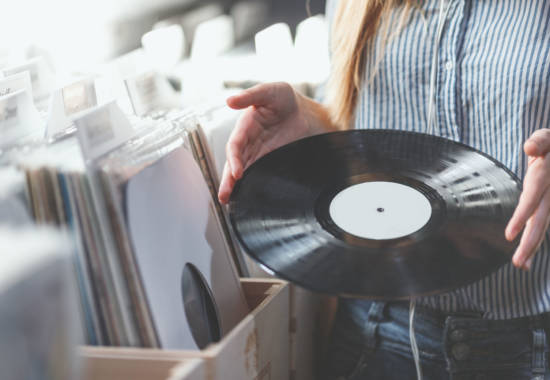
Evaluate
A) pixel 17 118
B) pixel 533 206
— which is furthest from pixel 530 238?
pixel 17 118

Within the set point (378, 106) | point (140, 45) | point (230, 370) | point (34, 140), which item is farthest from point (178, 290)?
point (140, 45)

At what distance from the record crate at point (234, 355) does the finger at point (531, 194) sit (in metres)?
0.31

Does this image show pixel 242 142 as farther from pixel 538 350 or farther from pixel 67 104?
pixel 538 350

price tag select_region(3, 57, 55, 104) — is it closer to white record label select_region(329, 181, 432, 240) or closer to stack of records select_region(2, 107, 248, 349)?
stack of records select_region(2, 107, 248, 349)

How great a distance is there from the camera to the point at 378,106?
0.98 m

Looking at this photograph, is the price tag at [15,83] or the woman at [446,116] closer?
the price tag at [15,83]

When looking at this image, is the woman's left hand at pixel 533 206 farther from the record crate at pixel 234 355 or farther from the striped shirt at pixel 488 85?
the record crate at pixel 234 355

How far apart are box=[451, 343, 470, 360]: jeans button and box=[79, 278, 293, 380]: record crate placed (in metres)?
0.27

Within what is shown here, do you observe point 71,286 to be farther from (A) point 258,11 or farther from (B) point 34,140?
(A) point 258,11

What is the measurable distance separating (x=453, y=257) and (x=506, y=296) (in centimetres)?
35

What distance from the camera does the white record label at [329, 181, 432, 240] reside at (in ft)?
2.08

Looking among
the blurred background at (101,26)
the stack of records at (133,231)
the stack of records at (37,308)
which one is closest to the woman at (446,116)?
the stack of records at (133,231)

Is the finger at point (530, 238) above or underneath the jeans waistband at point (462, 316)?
above

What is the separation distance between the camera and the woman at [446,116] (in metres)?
0.82
